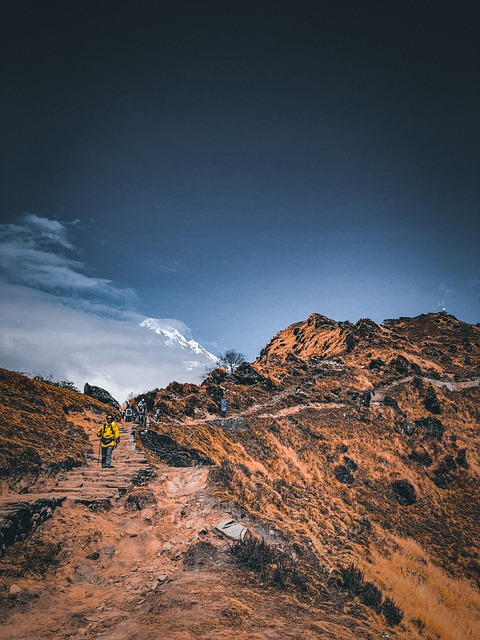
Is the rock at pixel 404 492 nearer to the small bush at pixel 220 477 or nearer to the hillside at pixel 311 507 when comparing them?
the hillside at pixel 311 507

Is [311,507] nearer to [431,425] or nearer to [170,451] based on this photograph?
[170,451]

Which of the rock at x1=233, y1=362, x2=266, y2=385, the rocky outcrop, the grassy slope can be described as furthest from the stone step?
the rock at x1=233, y1=362, x2=266, y2=385

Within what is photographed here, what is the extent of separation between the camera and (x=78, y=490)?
44.0 ft

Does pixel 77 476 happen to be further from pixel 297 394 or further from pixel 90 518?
pixel 297 394

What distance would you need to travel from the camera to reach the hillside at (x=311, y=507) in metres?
9.16

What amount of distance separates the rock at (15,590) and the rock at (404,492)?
3574cm

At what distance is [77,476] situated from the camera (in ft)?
49.0

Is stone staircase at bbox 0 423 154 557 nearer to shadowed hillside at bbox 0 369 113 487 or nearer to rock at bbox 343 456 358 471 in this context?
shadowed hillside at bbox 0 369 113 487

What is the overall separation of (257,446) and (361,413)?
19.9m

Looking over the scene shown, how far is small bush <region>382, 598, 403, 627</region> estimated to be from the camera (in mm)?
11076

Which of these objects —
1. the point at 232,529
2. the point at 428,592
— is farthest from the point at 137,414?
the point at 428,592

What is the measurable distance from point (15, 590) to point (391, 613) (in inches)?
500

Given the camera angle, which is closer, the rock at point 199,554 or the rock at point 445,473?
the rock at point 199,554

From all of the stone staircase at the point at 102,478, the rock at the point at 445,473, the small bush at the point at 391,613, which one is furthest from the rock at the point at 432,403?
the stone staircase at the point at 102,478
